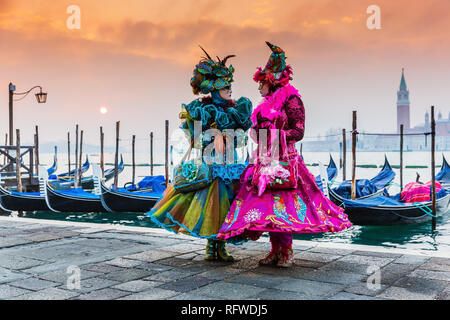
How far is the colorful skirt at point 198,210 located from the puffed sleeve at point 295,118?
1.60 feet

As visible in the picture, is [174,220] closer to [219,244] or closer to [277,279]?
[219,244]

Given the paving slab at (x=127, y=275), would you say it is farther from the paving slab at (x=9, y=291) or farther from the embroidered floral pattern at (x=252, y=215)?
the embroidered floral pattern at (x=252, y=215)

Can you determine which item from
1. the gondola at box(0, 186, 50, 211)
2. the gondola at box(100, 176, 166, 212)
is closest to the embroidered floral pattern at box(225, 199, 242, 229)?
the gondola at box(100, 176, 166, 212)

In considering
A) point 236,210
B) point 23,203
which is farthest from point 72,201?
point 236,210

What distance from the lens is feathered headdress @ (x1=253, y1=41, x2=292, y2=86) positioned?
9.89ft

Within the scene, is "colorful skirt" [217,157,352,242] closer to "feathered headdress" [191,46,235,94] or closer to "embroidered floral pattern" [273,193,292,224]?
"embroidered floral pattern" [273,193,292,224]

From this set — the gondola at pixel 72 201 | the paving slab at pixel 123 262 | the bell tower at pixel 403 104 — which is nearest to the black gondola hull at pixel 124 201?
the gondola at pixel 72 201

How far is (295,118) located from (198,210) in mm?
862

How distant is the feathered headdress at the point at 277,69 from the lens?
9.89 feet

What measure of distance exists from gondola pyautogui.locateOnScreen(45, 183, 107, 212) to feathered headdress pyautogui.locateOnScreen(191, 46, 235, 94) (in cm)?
717

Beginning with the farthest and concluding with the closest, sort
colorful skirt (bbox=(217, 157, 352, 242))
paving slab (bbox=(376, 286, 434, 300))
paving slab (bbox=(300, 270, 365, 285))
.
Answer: colorful skirt (bbox=(217, 157, 352, 242)) < paving slab (bbox=(300, 270, 365, 285)) < paving slab (bbox=(376, 286, 434, 300))
